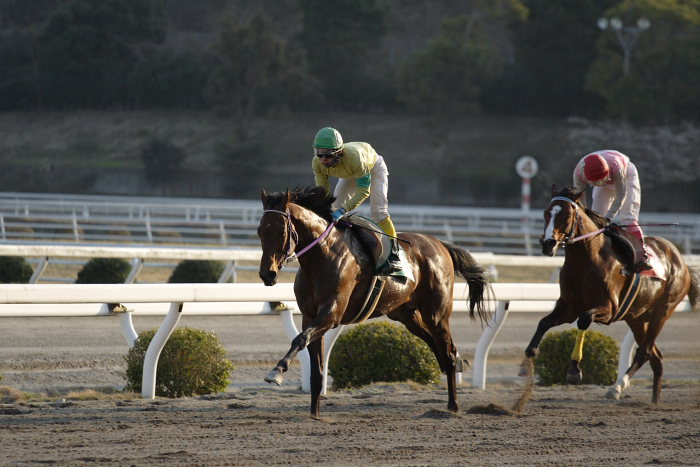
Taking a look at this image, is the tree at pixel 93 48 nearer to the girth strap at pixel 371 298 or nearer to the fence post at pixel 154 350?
the fence post at pixel 154 350

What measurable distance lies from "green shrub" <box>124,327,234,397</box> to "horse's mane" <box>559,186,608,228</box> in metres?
2.37

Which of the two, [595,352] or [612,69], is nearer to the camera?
[595,352]

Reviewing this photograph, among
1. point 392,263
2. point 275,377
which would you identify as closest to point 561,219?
point 392,263

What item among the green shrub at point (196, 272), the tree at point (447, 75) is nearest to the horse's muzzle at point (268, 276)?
the green shrub at point (196, 272)

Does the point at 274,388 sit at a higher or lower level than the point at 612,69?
lower

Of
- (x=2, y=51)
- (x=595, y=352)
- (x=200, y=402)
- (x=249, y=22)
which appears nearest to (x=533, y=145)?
(x=249, y=22)

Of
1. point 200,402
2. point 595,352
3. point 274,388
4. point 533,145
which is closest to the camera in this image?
point 200,402

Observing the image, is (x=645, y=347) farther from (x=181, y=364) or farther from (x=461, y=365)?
(x=181, y=364)

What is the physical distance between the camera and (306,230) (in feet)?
18.2

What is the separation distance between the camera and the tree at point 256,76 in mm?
38531

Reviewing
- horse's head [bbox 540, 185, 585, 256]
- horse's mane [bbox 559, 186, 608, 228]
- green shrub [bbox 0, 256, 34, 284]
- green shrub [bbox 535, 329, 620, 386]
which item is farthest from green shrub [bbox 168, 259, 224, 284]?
horse's head [bbox 540, 185, 585, 256]

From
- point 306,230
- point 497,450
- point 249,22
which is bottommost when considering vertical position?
point 497,450

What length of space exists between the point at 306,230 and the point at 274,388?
71.4 inches

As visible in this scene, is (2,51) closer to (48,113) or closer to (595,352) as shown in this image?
(48,113)
